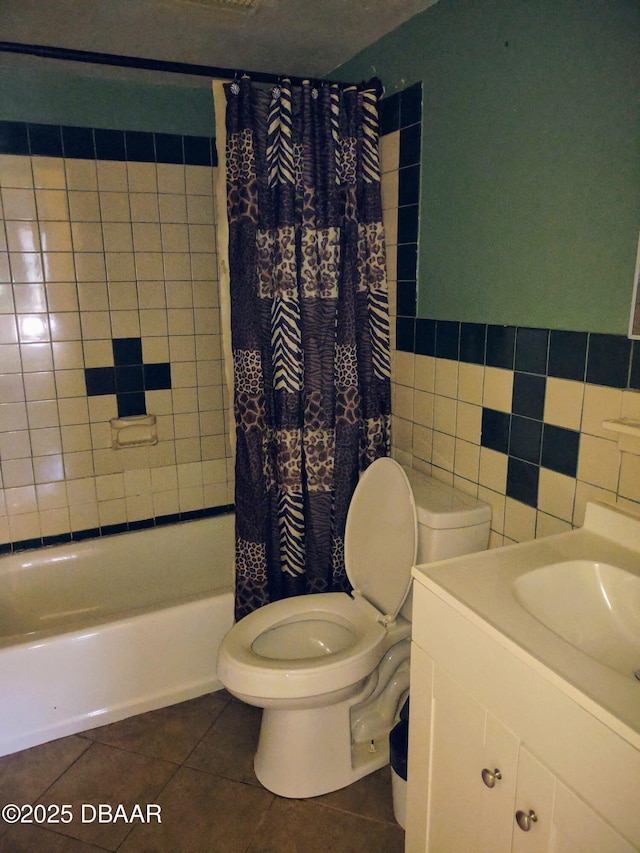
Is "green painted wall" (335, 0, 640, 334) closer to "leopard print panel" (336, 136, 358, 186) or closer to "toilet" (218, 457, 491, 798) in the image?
"leopard print panel" (336, 136, 358, 186)

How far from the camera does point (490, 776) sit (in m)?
1.12

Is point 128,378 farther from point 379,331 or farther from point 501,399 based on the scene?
point 501,399

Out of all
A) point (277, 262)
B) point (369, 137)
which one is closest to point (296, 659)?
point (277, 262)

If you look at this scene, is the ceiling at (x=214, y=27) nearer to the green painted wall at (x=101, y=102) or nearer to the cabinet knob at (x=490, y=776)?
the green painted wall at (x=101, y=102)

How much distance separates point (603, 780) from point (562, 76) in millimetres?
1471

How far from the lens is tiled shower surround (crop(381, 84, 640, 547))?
4.72 ft

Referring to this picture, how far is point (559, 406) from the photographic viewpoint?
5.11 ft

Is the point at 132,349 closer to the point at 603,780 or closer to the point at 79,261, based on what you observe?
the point at 79,261

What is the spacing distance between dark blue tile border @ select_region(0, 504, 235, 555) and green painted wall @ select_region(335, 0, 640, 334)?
149 cm

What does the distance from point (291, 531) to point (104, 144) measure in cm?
171

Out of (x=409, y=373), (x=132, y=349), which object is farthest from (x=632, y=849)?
(x=132, y=349)

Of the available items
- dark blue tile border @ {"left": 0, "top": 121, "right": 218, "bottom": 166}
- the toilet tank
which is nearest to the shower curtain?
the toilet tank

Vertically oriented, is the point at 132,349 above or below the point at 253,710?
above

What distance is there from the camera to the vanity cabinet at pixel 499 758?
89 cm
